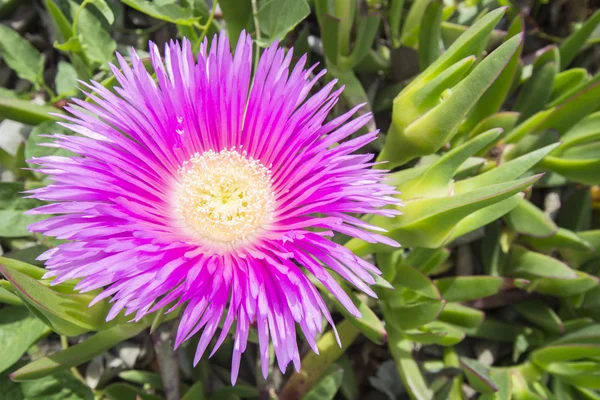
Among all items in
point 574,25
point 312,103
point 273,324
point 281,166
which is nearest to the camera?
point 273,324

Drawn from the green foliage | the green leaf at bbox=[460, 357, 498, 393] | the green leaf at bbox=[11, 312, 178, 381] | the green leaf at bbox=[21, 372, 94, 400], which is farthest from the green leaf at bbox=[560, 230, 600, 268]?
the green leaf at bbox=[21, 372, 94, 400]

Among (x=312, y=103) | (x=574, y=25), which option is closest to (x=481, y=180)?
(x=312, y=103)

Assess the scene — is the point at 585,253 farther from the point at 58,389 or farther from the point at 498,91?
the point at 58,389

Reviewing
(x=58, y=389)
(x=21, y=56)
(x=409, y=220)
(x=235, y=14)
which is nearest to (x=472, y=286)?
(x=409, y=220)

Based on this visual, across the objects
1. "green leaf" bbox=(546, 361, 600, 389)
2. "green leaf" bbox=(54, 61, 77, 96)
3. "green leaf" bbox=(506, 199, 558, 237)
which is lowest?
"green leaf" bbox=(546, 361, 600, 389)

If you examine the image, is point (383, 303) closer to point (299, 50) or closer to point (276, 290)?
point (276, 290)

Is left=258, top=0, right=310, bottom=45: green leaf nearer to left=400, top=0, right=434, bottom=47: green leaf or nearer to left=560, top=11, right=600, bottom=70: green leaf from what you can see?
left=400, top=0, right=434, bottom=47: green leaf
